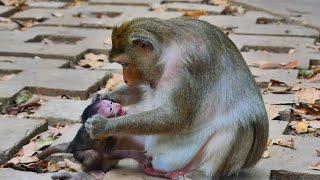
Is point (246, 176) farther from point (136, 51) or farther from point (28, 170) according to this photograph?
point (28, 170)

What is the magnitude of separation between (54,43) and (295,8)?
3194 mm

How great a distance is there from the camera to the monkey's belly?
4480 millimetres

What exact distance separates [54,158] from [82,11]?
16.5 feet

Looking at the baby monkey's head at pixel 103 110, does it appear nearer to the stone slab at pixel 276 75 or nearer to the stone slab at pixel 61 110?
the stone slab at pixel 61 110

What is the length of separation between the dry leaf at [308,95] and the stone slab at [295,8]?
2.48 meters

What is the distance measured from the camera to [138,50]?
4.37 m

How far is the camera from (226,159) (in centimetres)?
439

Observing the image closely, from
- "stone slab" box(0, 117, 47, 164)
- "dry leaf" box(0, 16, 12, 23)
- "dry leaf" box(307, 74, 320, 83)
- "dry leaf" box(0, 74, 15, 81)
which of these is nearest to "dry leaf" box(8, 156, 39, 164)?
"stone slab" box(0, 117, 47, 164)

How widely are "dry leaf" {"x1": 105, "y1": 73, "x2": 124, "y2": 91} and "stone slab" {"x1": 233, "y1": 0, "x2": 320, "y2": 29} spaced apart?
2.83 metres

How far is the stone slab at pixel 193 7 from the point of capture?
9711 millimetres

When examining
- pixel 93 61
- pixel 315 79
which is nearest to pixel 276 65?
pixel 315 79

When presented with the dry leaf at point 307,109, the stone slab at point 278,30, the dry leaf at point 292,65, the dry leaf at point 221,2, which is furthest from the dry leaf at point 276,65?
the dry leaf at point 221,2

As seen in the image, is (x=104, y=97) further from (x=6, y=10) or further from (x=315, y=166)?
(x=6, y=10)

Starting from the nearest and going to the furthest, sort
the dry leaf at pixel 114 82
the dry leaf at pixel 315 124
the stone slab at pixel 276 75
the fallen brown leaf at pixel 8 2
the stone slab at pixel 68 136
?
the stone slab at pixel 68 136, the dry leaf at pixel 315 124, the dry leaf at pixel 114 82, the stone slab at pixel 276 75, the fallen brown leaf at pixel 8 2
